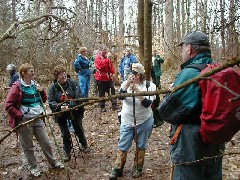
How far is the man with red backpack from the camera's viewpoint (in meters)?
2.77

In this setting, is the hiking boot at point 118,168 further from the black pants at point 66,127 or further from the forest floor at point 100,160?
the black pants at point 66,127

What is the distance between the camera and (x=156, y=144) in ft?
24.5

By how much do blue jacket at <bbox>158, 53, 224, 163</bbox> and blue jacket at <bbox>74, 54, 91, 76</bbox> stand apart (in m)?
7.76

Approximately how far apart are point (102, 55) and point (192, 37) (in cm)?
743

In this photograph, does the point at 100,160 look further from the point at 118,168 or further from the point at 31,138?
the point at 31,138

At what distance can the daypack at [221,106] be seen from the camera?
7.89 feet

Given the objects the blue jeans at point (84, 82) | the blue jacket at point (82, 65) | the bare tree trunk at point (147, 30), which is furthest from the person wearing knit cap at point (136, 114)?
the blue jeans at point (84, 82)

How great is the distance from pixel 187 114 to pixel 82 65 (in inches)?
318

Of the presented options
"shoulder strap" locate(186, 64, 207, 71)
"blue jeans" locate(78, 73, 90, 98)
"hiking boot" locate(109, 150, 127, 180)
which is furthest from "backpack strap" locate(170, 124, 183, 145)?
"blue jeans" locate(78, 73, 90, 98)

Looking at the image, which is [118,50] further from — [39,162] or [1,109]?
[39,162]

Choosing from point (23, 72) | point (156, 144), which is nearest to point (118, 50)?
point (156, 144)

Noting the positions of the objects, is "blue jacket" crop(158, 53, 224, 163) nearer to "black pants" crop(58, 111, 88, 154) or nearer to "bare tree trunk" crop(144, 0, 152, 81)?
"bare tree trunk" crop(144, 0, 152, 81)

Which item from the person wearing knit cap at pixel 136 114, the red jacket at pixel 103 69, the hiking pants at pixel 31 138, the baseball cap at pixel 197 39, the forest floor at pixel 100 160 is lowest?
the forest floor at pixel 100 160

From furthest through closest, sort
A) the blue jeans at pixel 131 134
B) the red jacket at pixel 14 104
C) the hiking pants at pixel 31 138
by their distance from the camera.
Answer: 1. the hiking pants at pixel 31 138
2. the red jacket at pixel 14 104
3. the blue jeans at pixel 131 134
